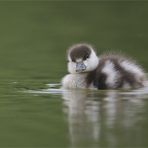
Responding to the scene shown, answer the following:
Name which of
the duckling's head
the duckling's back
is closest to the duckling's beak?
the duckling's head

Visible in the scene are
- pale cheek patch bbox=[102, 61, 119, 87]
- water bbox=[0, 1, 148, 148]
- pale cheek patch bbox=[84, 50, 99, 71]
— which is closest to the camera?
water bbox=[0, 1, 148, 148]

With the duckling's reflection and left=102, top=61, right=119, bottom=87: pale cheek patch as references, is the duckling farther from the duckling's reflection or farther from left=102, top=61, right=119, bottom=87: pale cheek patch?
the duckling's reflection

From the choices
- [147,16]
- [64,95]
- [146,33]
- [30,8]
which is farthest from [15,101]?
[30,8]

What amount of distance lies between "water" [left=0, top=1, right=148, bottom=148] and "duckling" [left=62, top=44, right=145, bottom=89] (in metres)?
0.15

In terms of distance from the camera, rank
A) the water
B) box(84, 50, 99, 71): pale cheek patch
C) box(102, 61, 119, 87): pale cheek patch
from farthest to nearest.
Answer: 1. box(84, 50, 99, 71): pale cheek patch
2. box(102, 61, 119, 87): pale cheek patch
3. the water

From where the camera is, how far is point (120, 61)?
9.60m

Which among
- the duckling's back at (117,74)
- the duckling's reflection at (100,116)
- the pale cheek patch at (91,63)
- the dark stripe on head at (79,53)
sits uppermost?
the dark stripe on head at (79,53)

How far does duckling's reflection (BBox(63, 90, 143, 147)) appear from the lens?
6.61 metres

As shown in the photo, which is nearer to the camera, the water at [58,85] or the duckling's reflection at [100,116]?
the duckling's reflection at [100,116]

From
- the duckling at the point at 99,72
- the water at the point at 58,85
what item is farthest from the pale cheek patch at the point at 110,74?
the water at the point at 58,85

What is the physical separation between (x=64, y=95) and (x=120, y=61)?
A: 2.96 ft

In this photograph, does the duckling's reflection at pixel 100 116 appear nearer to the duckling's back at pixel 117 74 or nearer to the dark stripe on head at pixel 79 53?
the duckling's back at pixel 117 74

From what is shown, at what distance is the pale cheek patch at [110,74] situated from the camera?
923cm

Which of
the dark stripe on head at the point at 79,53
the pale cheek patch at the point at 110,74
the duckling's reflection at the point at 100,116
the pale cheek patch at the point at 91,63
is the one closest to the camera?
the duckling's reflection at the point at 100,116
